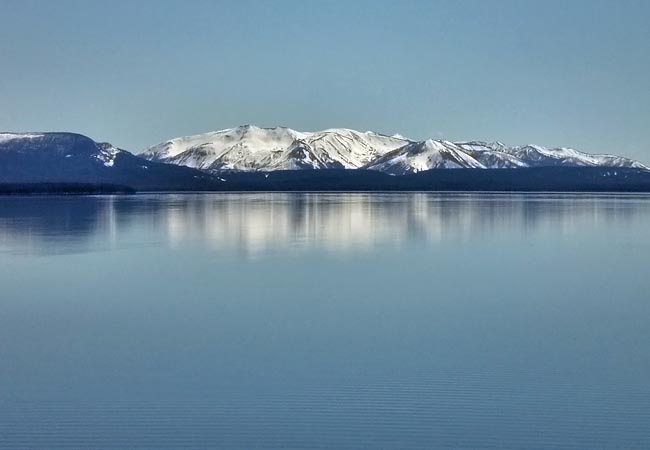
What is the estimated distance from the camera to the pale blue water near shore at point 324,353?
6.12m

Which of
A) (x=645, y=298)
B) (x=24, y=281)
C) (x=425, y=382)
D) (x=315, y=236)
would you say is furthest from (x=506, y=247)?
(x=425, y=382)

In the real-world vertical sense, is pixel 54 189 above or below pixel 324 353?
above

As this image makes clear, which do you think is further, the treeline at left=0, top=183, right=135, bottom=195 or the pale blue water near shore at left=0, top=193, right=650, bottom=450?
the treeline at left=0, top=183, right=135, bottom=195

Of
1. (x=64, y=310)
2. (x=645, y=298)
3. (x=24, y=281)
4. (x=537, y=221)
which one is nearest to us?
(x=64, y=310)

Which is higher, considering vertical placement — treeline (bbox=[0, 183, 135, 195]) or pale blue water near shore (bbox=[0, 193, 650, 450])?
treeline (bbox=[0, 183, 135, 195])

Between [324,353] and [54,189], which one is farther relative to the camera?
[54,189]

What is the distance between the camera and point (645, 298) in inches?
491

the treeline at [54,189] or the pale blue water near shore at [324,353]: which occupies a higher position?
the treeline at [54,189]

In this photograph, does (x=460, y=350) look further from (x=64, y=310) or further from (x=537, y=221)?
(x=537, y=221)

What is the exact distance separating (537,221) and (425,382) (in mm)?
28877

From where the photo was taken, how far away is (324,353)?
8.49 m

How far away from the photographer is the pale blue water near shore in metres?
6.12

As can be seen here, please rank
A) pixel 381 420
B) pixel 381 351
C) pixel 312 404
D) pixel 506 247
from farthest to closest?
pixel 506 247
pixel 381 351
pixel 312 404
pixel 381 420

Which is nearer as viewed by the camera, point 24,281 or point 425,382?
point 425,382
